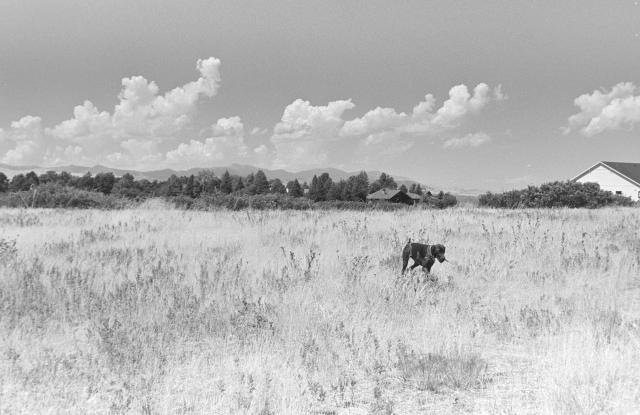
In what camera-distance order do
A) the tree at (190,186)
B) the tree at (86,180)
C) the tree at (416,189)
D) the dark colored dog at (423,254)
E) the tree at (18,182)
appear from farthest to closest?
the tree at (416,189)
the tree at (190,186)
the tree at (86,180)
the tree at (18,182)
the dark colored dog at (423,254)

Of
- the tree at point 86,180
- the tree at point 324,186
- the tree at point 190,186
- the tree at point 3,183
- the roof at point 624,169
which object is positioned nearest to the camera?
the roof at point 624,169

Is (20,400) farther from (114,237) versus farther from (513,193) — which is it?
(513,193)

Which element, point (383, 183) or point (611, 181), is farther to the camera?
point (383, 183)

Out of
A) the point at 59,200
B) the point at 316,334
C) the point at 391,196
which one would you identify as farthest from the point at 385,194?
the point at 316,334

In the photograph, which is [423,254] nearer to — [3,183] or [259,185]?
[3,183]

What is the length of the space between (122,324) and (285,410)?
2305 mm

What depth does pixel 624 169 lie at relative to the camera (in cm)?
5203

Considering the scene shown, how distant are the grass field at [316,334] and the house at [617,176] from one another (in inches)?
2100

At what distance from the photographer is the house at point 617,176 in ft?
163

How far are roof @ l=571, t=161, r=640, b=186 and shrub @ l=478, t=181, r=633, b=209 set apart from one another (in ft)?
59.9

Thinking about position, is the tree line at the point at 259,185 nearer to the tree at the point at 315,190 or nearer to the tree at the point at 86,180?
the tree at the point at 315,190

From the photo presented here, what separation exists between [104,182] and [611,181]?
370 ft

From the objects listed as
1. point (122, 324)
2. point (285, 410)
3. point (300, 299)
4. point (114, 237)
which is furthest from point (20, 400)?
point (114, 237)

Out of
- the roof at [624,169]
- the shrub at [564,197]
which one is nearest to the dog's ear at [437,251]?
the shrub at [564,197]
